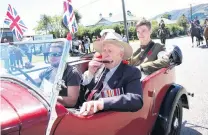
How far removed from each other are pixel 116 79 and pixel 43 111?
38.5 inches

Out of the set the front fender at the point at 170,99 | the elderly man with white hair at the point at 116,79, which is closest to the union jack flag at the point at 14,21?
the front fender at the point at 170,99

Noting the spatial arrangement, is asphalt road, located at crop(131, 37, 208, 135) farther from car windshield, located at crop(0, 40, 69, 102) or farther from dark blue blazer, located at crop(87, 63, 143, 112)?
car windshield, located at crop(0, 40, 69, 102)

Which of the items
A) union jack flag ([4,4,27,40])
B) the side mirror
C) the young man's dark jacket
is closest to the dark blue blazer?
the young man's dark jacket

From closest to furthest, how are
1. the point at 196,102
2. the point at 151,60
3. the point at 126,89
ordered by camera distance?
the point at 126,89
the point at 151,60
the point at 196,102

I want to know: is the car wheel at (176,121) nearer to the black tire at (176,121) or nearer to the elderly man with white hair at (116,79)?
the black tire at (176,121)

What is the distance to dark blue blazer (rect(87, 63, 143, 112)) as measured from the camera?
2.20 meters

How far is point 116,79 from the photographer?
254 cm

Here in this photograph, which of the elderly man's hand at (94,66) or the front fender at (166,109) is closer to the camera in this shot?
the elderly man's hand at (94,66)

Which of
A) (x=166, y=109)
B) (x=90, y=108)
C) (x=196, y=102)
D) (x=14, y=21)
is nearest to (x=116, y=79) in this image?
(x=90, y=108)

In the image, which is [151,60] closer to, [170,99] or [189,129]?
[170,99]

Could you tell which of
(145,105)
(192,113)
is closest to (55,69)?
(145,105)

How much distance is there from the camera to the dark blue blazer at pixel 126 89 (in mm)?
2195

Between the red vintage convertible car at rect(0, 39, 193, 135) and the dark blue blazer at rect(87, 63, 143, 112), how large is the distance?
9 cm

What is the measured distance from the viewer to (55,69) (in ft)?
6.33
